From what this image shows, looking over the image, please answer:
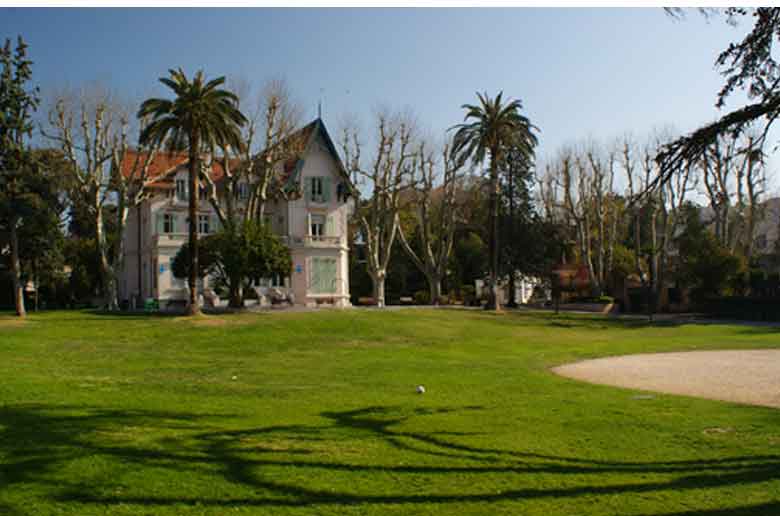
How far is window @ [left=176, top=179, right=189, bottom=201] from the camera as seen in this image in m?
52.8

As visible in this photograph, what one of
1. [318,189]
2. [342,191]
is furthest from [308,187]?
[342,191]

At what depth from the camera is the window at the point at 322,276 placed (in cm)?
5312

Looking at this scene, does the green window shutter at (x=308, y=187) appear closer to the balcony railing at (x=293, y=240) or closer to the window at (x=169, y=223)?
the balcony railing at (x=293, y=240)

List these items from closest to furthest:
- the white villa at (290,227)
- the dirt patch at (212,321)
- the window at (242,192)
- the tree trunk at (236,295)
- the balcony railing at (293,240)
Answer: the dirt patch at (212,321) < the tree trunk at (236,295) < the balcony railing at (293,240) < the white villa at (290,227) < the window at (242,192)

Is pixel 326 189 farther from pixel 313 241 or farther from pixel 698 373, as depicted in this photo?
pixel 698 373

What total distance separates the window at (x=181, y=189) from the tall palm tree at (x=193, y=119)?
15060 mm

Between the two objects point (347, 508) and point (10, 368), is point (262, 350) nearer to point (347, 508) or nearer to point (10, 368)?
point (10, 368)

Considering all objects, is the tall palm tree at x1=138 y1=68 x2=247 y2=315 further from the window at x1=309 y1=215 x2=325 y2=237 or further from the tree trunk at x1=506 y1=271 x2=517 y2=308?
the tree trunk at x1=506 y1=271 x2=517 y2=308

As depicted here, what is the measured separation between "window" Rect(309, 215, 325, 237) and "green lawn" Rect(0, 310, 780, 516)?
33491 millimetres

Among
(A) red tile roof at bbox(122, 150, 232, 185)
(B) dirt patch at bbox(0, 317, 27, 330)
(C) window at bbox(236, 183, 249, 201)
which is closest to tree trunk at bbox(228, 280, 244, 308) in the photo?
(B) dirt patch at bbox(0, 317, 27, 330)

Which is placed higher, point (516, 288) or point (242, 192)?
point (242, 192)

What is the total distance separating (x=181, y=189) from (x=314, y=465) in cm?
4702

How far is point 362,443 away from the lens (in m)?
10.1

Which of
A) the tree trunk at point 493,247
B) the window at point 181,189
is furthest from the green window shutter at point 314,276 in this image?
the tree trunk at point 493,247
